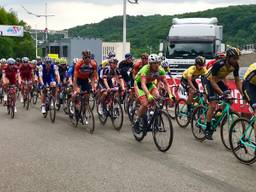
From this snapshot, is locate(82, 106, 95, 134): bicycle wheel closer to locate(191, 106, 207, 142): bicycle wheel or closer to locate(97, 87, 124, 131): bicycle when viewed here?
locate(97, 87, 124, 131): bicycle

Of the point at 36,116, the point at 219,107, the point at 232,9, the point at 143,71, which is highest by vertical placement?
the point at 232,9

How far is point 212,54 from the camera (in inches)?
843

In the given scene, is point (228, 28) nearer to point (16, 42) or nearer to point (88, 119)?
point (16, 42)

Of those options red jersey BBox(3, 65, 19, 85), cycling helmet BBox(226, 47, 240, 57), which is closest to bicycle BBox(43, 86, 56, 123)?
red jersey BBox(3, 65, 19, 85)

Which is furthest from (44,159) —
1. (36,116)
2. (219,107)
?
(36,116)

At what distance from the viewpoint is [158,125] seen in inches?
346

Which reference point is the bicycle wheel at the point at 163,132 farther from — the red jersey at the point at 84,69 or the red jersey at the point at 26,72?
the red jersey at the point at 26,72

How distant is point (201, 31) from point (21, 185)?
16.8 m

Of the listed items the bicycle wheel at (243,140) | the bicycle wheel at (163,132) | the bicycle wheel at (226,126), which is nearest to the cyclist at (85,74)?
the bicycle wheel at (163,132)

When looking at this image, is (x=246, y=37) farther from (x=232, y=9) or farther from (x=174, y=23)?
(x=174, y=23)

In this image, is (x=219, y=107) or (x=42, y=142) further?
(x=42, y=142)

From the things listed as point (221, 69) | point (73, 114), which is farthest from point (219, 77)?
point (73, 114)

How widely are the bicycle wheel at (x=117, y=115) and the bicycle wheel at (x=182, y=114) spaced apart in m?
1.77

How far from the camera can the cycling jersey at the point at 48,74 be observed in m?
14.5
